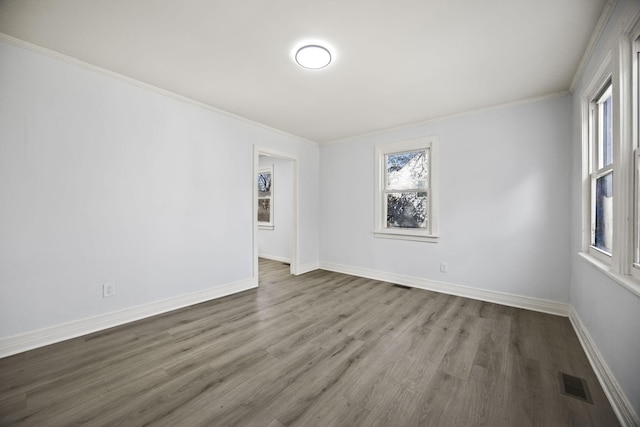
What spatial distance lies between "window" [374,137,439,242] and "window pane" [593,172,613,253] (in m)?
1.71

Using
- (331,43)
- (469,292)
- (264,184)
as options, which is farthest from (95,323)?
(469,292)

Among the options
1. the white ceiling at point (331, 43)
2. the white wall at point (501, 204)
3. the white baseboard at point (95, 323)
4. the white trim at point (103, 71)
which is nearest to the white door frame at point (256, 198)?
the white trim at point (103, 71)

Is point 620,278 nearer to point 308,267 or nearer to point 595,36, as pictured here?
point 595,36

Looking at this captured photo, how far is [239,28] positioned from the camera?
196 centimetres

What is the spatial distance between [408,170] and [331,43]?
2625 mm

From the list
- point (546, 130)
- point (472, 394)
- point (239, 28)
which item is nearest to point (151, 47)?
point (239, 28)

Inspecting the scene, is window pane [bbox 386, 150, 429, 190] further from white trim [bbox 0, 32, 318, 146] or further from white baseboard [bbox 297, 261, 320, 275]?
white trim [bbox 0, 32, 318, 146]

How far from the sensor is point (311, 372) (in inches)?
75.5

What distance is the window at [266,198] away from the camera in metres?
6.12

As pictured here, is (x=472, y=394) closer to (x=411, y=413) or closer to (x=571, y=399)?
(x=411, y=413)

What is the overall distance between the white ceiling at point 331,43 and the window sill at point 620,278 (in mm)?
1764

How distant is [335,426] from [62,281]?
2.65 metres

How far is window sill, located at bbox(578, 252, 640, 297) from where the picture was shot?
1.39m

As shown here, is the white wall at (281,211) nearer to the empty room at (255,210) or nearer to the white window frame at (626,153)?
the empty room at (255,210)
